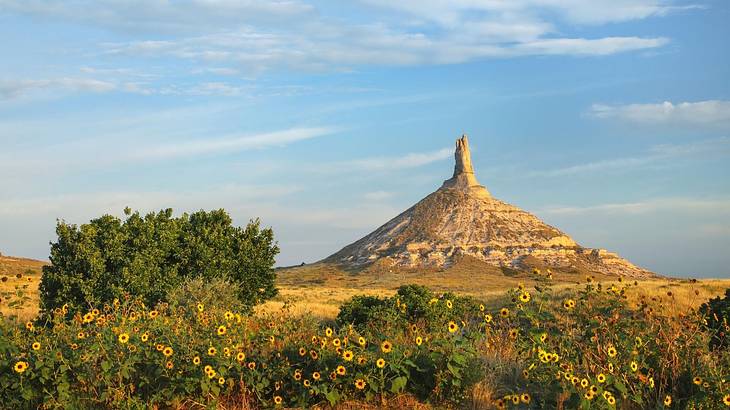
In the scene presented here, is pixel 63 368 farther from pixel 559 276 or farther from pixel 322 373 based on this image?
pixel 559 276

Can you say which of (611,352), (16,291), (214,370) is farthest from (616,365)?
(16,291)

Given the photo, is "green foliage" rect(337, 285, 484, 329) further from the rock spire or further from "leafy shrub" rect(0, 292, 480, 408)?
the rock spire

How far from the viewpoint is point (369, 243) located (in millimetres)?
154750

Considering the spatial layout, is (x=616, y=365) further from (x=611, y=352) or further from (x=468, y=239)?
(x=468, y=239)

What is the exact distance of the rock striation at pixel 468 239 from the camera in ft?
449

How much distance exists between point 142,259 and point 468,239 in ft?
376

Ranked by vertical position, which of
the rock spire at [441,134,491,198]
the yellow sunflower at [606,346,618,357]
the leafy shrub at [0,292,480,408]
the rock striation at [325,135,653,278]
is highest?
the rock spire at [441,134,491,198]

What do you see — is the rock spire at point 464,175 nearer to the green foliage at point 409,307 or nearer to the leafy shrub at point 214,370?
the green foliage at point 409,307

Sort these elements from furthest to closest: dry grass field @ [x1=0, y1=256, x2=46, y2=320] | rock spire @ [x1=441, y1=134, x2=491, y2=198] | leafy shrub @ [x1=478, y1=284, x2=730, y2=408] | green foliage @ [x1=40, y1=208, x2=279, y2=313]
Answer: rock spire @ [x1=441, y1=134, x2=491, y2=198], green foliage @ [x1=40, y1=208, x2=279, y2=313], dry grass field @ [x1=0, y1=256, x2=46, y2=320], leafy shrub @ [x1=478, y1=284, x2=730, y2=408]

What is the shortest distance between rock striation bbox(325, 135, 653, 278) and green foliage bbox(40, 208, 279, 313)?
315ft

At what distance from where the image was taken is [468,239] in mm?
143125

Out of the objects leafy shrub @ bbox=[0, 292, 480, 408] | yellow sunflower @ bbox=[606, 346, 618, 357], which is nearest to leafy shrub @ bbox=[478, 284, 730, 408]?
yellow sunflower @ bbox=[606, 346, 618, 357]

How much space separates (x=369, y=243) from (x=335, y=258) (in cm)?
870

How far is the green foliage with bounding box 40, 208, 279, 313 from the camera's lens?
31984 mm
